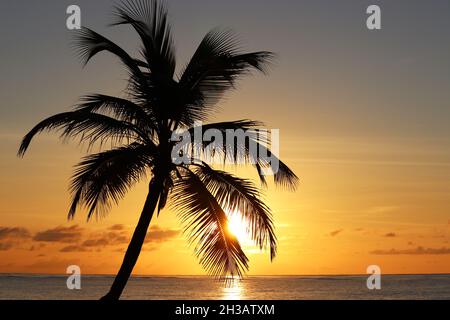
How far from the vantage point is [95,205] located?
1327 cm

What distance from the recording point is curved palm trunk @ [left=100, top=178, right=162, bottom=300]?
1329 cm

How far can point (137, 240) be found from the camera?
13320 millimetres

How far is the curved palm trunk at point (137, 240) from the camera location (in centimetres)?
1329

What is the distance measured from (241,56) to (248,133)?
5.19 feet

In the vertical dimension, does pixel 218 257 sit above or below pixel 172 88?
below
